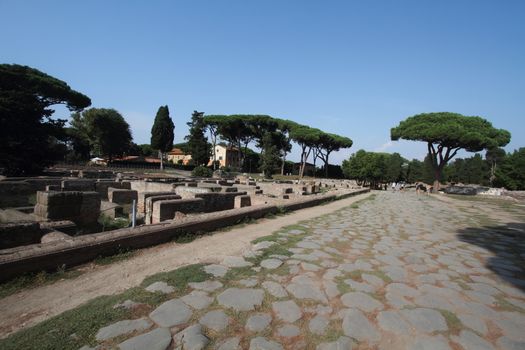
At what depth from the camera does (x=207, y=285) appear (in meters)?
2.92

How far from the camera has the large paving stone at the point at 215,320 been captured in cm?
217

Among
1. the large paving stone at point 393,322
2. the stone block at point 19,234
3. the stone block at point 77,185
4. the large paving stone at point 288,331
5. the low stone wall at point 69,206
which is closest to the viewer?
the large paving stone at point 288,331

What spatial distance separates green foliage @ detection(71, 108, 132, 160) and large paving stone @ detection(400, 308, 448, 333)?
52677 mm

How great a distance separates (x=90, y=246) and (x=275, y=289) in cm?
232

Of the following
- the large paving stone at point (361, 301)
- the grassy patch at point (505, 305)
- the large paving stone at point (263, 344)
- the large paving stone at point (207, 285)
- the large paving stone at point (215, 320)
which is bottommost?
the large paving stone at point (207, 285)

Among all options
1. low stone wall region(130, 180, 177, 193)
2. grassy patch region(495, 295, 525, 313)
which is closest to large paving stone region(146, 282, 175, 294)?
grassy patch region(495, 295, 525, 313)

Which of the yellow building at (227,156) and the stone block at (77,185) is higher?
the yellow building at (227,156)

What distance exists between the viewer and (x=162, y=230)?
444 centimetres

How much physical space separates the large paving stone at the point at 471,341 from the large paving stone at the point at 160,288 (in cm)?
241

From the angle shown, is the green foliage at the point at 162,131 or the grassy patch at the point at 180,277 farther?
the green foliage at the point at 162,131

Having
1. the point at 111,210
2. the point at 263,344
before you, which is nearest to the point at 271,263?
the point at 263,344

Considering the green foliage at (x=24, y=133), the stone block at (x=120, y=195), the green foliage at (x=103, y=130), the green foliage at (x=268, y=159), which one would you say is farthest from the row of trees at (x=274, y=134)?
the stone block at (x=120, y=195)

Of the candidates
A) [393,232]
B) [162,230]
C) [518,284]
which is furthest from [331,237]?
[162,230]

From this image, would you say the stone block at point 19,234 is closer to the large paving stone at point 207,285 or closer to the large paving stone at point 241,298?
the large paving stone at point 207,285
